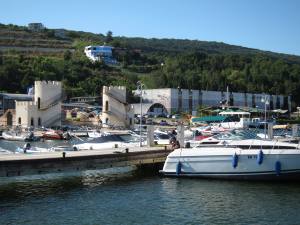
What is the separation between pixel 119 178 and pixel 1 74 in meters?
92.8

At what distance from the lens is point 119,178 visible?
30.8 m

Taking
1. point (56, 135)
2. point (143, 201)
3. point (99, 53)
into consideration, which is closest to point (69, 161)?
point (143, 201)

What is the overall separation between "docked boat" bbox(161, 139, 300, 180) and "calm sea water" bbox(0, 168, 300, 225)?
1.89 ft

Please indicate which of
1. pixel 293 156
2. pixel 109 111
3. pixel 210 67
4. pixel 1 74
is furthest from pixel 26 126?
pixel 210 67

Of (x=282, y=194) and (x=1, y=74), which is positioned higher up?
(x=1, y=74)

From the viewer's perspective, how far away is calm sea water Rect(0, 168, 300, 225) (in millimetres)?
21016

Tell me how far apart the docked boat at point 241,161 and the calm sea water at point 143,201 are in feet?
1.89

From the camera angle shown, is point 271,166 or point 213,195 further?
point 271,166

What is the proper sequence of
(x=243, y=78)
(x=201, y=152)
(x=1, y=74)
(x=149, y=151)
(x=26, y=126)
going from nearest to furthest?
(x=201, y=152), (x=149, y=151), (x=26, y=126), (x=1, y=74), (x=243, y=78)

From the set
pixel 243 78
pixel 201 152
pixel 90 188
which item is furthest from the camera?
pixel 243 78

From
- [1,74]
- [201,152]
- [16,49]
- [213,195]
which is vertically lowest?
[213,195]

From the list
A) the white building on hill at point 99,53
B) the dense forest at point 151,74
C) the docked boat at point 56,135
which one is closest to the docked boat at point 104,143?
the docked boat at point 56,135

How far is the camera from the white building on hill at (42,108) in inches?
2960

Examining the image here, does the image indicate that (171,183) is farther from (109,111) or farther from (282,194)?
(109,111)
